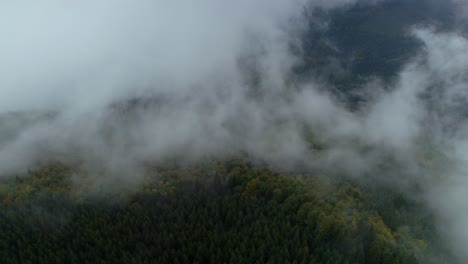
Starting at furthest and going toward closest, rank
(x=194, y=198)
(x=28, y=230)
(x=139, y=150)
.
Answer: (x=139, y=150) → (x=194, y=198) → (x=28, y=230)

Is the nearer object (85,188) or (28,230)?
(28,230)

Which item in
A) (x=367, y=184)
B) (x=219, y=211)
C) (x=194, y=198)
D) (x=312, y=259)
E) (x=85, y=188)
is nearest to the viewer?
(x=312, y=259)

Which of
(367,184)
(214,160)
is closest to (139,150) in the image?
(214,160)

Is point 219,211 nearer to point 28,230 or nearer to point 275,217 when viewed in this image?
point 275,217

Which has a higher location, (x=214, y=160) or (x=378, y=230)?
(x=214, y=160)

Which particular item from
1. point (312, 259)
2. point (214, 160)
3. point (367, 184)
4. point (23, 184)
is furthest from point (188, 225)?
point (367, 184)

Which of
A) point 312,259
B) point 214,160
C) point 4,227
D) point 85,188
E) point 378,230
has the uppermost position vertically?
point 214,160
